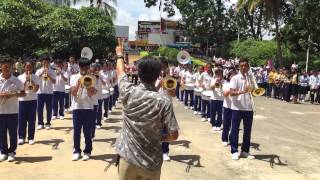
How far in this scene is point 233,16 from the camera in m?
54.4

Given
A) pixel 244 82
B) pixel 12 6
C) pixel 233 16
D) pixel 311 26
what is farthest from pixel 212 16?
pixel 244 82

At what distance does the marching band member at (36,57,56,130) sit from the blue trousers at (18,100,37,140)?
6.05 ft

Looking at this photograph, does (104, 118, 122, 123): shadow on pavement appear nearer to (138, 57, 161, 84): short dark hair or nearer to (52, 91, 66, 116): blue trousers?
(52, 91, 66, 116): blue trousers

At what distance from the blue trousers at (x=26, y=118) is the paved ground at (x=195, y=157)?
41cm

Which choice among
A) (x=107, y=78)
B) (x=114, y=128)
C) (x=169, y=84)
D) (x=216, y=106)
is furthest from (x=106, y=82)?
(x=169, y=84)

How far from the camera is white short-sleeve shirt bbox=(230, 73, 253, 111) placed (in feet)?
34.0

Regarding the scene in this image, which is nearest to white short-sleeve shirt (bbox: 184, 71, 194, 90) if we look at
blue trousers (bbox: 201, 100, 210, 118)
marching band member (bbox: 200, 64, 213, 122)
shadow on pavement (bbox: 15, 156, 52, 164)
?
marching band member (bbox: 200, 64, 213, 122)

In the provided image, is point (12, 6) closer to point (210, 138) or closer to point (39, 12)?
point (39, 12)

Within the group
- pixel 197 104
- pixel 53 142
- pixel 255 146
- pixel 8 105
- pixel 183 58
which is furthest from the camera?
pixel 183 58

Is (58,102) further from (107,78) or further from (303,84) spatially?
(303,84)

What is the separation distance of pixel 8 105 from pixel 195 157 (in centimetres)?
385

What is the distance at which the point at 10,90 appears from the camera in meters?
9.67

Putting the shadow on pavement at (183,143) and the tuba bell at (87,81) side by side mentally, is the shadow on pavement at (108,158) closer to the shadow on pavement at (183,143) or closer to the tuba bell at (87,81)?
the tuba bell at (87,81)

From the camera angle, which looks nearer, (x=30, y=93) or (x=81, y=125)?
(x=81, y=125)
